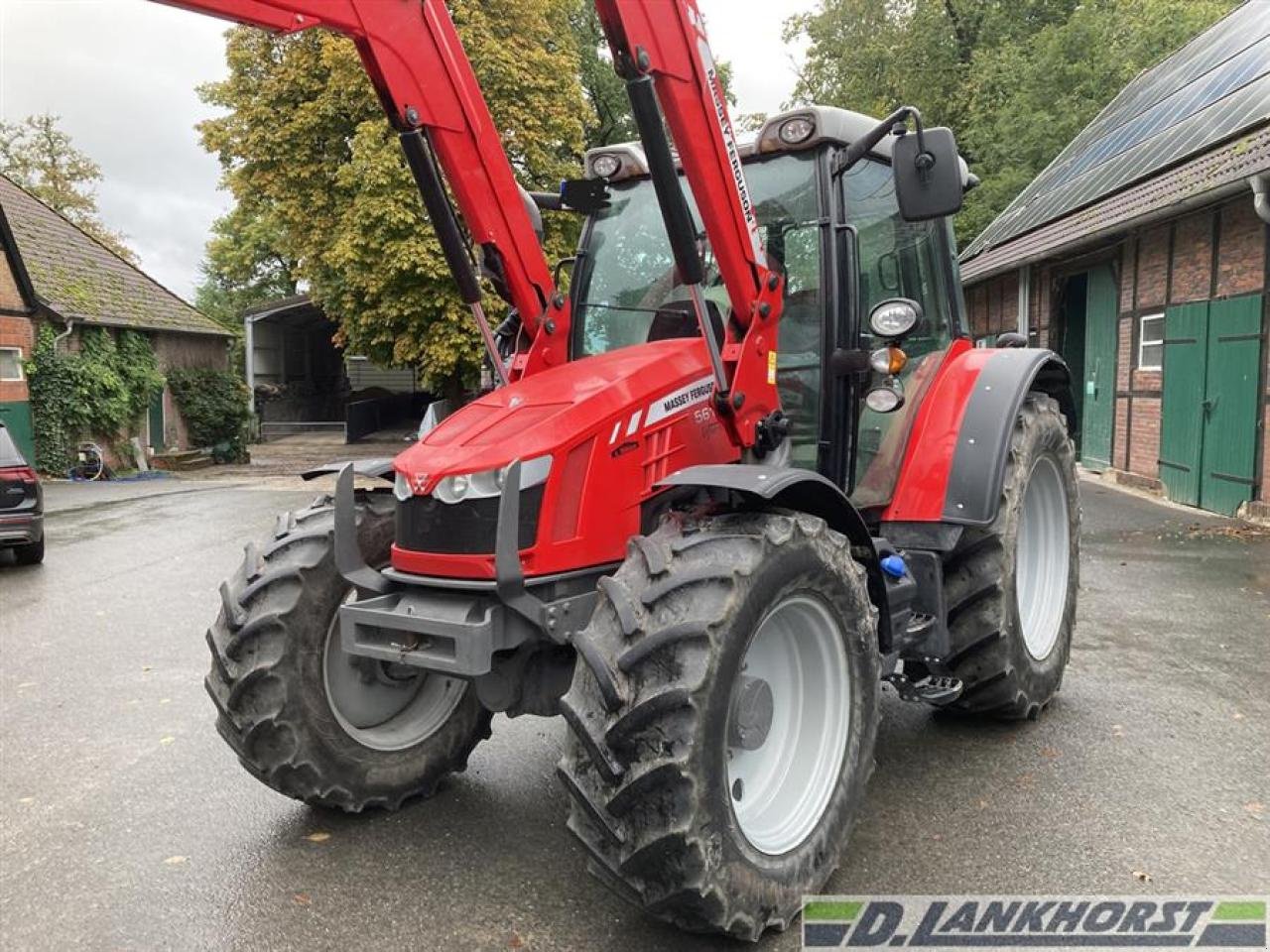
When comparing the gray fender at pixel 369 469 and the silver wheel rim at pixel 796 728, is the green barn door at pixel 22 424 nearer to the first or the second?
the gray fender at pixel 369 469

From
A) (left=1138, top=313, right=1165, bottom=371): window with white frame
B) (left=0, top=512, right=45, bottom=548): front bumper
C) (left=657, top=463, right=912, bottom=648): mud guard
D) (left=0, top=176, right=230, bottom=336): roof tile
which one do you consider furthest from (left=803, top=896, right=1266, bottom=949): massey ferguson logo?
(left=0, top=176, right=230, bottom=336): roof tile

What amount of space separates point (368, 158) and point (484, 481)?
18.1 meters

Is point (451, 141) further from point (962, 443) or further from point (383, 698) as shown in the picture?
point (962, 443)

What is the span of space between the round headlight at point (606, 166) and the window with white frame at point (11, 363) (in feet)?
63.9

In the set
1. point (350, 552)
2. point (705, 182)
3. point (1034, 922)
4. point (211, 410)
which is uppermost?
point (705, 182)

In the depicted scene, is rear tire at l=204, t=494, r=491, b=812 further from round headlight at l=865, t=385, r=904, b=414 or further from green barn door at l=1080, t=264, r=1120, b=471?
green barn door at l=1080, t=264, r=1120, b=471

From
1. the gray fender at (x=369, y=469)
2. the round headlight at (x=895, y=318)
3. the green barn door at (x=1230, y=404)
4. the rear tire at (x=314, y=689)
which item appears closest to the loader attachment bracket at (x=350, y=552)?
the rear tire at (x=314, y=689)

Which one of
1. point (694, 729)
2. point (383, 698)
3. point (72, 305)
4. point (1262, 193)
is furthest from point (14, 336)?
point (694, 729)

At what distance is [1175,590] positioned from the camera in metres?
7.20

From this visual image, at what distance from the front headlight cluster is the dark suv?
8.24 m

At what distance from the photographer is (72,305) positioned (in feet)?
70.0

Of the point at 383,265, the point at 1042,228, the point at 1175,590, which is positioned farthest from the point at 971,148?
the point at 1175,590

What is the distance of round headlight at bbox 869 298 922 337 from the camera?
3.43m

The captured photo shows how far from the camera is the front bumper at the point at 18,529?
9273 millimetres
